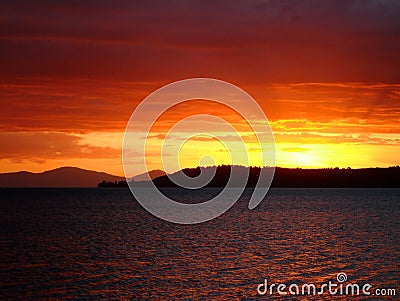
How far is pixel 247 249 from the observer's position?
6850 centimetres

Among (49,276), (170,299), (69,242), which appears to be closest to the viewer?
(170,299)

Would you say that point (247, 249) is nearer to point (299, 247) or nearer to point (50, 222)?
point (299, 247)

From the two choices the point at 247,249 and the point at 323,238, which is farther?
the point at 323,238

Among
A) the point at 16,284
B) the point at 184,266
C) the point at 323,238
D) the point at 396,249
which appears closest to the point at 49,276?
the point at 16,284

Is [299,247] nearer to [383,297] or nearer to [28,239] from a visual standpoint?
[383,297]

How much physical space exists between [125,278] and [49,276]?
256 inches

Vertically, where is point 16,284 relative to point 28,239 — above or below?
below

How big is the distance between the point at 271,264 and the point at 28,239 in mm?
39313

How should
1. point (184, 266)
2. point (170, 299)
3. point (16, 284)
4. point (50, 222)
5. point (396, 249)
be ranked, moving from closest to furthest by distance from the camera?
point (170, 299), point (16, 284), point (184, 266), point (396, 249), point (50, 222)

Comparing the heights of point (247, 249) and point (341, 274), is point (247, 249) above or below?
above

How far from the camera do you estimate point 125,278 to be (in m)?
48.7

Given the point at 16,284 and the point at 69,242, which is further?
the point at 69,242

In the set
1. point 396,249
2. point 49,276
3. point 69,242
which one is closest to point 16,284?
point 49,276

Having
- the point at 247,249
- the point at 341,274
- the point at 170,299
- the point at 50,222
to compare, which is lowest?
the point at 170,299
